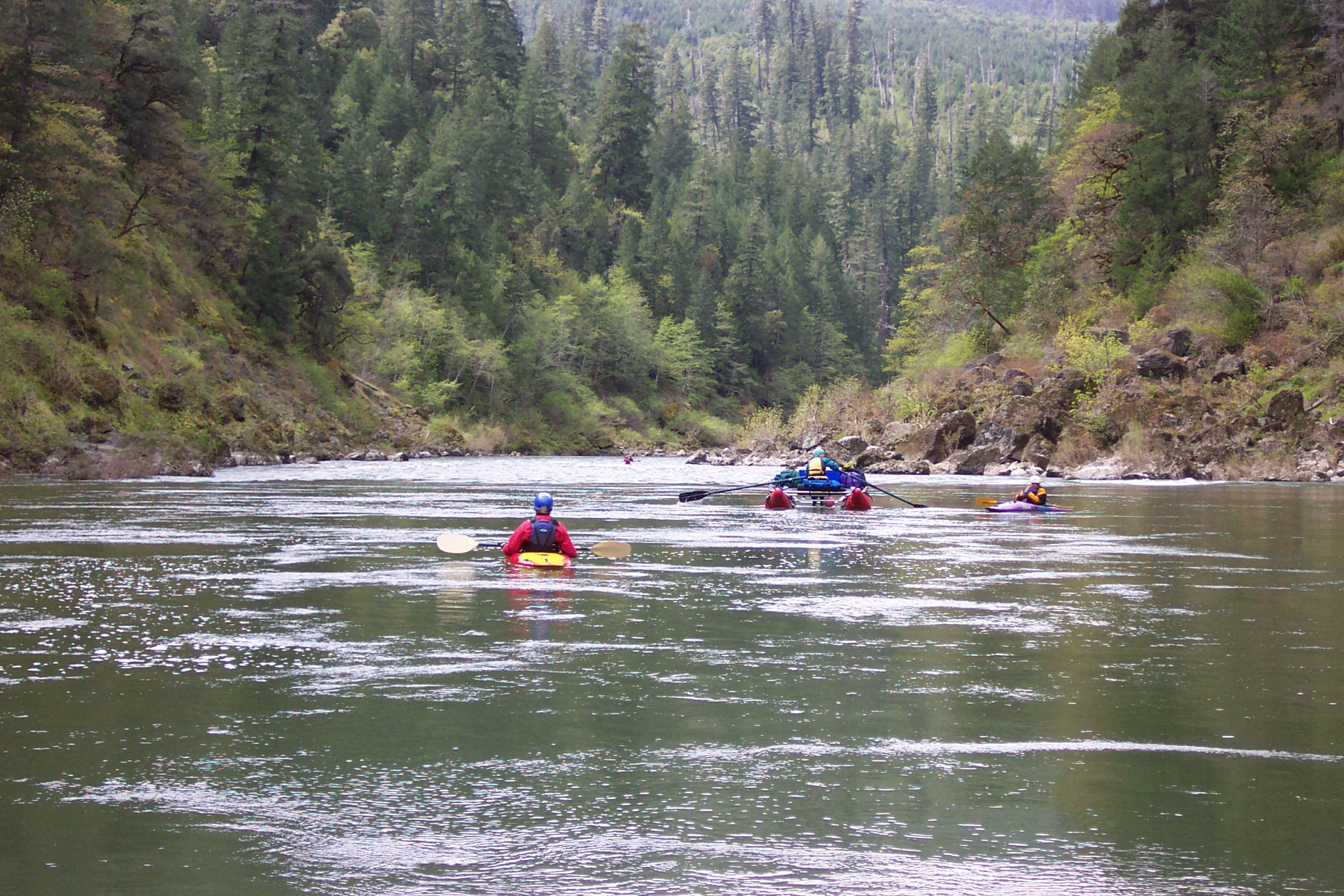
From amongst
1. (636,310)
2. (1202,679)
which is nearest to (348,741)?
(1202,679)

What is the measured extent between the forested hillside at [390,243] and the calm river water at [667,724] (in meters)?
28.5

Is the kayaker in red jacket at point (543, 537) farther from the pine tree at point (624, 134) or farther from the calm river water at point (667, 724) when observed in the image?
the pine tree at point (624, 134)

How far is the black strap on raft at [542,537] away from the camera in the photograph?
19500mm

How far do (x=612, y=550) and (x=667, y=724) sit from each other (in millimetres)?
11085

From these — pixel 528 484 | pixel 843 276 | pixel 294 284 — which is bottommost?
pixel 528 484

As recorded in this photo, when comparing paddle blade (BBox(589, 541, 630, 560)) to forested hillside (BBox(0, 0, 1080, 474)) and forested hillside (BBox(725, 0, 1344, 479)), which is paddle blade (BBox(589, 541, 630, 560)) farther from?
forested hillside (BBox(725, 0, 1344, 479))

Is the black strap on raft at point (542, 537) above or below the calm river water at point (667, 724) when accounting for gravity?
above

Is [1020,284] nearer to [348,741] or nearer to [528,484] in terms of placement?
[528,484]

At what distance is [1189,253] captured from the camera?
57.2 meters

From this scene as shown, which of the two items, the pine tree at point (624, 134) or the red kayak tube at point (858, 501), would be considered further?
the pine tree at point (624, 134)

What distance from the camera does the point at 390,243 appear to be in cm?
9019

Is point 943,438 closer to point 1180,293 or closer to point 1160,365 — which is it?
point 1160,365

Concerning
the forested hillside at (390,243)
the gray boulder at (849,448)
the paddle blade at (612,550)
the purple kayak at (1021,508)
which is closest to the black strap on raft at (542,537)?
the paddle blade at (612,550)

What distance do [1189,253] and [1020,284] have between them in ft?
49.7
